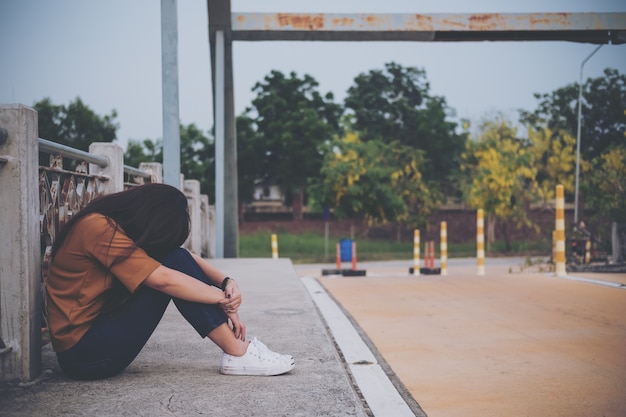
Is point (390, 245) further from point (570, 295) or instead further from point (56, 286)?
point (56, 286)

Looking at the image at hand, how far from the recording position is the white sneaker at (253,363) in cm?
332

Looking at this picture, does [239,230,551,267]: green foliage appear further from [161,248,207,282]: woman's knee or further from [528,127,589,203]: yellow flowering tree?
[161,248,207,282]: woman's knee

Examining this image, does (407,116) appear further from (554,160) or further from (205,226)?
(205,226)

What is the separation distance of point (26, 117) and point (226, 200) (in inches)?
458

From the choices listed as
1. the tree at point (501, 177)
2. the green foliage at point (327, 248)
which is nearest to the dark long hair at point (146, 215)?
the green foliage at point (327, 248)

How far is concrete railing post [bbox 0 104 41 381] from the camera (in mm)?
2980

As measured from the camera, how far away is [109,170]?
5.53m

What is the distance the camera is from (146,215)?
292 centimetres

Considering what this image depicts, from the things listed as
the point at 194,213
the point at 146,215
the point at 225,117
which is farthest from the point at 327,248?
the point at 146,215

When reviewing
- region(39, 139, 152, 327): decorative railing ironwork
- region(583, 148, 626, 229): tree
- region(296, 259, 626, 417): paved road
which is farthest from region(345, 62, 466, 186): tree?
region(39, 139, 152, 327): decorative railing ironwork

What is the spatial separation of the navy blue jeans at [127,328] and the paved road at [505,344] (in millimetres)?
1241

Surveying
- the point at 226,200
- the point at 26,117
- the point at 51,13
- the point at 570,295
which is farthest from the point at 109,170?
the point at 51,13

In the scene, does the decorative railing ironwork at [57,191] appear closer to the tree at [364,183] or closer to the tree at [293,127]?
the tree at [364,183]

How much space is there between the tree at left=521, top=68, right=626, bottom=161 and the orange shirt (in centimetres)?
4398
